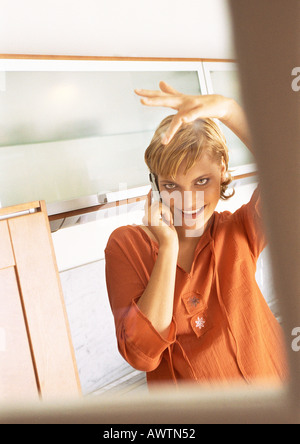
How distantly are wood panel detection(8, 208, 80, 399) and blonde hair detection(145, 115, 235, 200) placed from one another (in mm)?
257

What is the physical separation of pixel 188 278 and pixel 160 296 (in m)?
0.07

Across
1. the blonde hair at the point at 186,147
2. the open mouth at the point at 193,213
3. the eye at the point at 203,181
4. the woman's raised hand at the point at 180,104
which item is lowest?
the open mouth at the point at 193,213

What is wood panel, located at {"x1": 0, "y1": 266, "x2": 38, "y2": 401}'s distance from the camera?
3.01 ft

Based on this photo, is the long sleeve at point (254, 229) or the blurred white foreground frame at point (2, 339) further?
the long sleeve at point (254, 229)

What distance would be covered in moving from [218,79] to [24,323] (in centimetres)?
64

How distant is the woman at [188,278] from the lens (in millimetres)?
983

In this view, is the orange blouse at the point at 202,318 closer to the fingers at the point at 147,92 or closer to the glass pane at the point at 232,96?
the glass pane at the point at 232,96

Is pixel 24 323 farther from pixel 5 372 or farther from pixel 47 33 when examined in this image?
pixel 47 33

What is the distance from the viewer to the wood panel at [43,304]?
0.93 metres

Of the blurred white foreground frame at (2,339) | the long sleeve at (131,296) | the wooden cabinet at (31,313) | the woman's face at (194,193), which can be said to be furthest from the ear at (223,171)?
the blurred white foreground frame at (2,339)

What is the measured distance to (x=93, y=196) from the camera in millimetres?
987

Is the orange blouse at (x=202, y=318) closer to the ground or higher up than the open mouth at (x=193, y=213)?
closer to the ground

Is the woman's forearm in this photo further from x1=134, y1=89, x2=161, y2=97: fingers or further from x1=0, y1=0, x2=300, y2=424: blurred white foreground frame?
x1=134, y1=89, x2=161, y2=97: fingers
